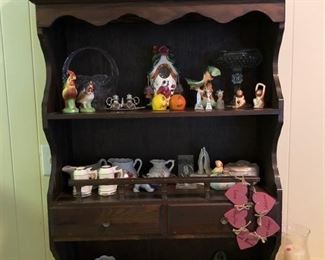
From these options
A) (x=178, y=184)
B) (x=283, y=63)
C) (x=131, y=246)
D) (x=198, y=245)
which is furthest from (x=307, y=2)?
(x=131, y=246)

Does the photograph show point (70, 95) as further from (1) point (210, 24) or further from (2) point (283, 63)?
(2) point (283, 63)

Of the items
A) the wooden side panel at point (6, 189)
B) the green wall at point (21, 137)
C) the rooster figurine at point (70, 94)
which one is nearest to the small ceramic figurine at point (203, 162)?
the rooster figurine at point (70, 94)

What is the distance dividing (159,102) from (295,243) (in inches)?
26.2

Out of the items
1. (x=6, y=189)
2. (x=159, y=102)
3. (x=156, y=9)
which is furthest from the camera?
(x=6, y=189)

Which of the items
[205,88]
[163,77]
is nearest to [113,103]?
[163,77]

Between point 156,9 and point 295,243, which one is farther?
point 295,243

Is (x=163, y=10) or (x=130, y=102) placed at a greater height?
(x=163, y=10)

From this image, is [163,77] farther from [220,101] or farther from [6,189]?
[6,189]

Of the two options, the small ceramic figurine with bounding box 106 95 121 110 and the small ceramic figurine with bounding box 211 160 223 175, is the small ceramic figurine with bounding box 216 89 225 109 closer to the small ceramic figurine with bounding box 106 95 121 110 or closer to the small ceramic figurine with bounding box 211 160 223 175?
the small ceramic figurine with bounding box 211 160 223 175

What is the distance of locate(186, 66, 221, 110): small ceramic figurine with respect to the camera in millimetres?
1238

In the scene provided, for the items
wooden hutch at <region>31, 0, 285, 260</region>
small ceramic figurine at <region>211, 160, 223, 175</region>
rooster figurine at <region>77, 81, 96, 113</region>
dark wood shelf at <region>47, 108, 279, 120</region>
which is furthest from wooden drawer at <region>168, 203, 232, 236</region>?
rooster figurine at <region>77, 81, 96, 113</region>

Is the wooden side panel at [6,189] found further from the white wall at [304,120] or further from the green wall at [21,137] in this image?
the white wall at [304,120]

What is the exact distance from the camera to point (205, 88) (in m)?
1.26

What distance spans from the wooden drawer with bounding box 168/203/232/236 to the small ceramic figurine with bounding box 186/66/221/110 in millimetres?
286
